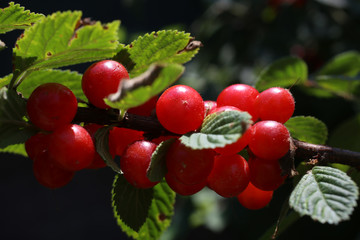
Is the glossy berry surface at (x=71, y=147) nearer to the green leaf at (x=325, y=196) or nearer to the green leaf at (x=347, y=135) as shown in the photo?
the green leaf at (x=325, y=196)

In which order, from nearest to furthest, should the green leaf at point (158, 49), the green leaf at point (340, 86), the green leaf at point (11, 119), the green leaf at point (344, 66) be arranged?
the green leaf at point (11, 119) < the green leaf at point (158, 49) < the green leaf at point (340, 86) < the green leaf at point (344, 66)

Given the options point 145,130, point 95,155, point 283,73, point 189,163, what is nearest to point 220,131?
point 189,163

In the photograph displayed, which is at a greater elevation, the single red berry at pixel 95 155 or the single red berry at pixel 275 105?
the single red berry at pixel 275 105

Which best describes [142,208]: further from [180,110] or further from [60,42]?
[60,42]

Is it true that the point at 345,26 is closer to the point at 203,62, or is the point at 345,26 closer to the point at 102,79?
the point at 203,62

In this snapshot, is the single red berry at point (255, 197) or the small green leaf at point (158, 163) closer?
the small green leaf at point (158, 163)

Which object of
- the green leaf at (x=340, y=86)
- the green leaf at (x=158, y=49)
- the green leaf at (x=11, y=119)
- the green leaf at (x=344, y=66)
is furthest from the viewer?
the green leaf at (x=344, y=66)

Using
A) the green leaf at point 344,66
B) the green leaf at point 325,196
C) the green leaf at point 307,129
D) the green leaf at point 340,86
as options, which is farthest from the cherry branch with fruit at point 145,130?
the green leaf at point 344,66

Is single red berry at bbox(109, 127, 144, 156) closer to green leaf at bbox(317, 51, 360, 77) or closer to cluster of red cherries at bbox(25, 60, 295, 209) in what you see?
cluster of red cherries at bbox(25, 60, 295, 209)

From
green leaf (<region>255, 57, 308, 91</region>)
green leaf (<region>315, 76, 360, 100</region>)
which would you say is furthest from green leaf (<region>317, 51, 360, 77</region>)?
green leaf (<region>255, 57, 308, 91</region>)
